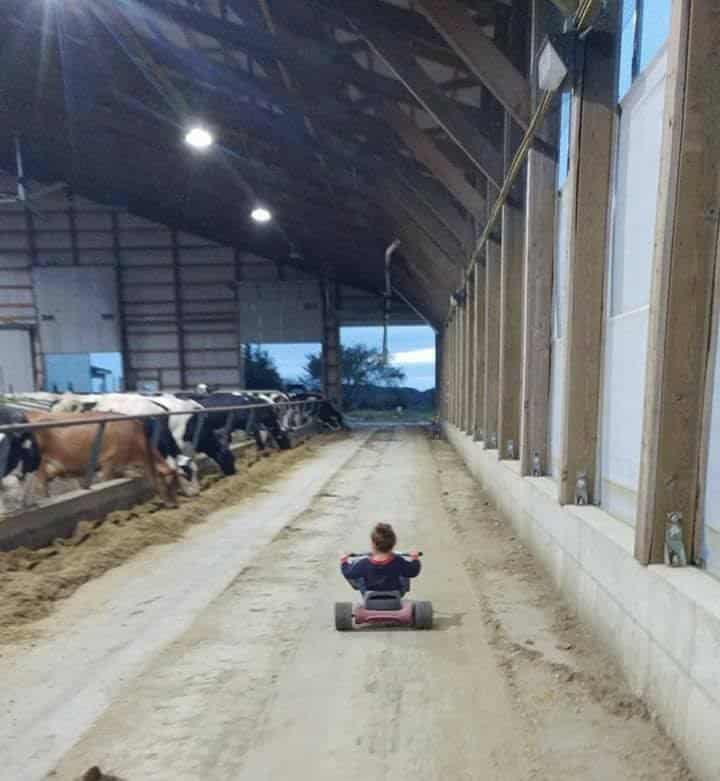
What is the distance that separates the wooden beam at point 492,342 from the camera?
6.74m

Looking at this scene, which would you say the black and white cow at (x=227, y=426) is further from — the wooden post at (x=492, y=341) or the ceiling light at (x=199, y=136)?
the ceiling light at (x=199, y=136)

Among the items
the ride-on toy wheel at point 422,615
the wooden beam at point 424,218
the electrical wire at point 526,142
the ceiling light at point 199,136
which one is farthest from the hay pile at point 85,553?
the ceiling light at point 199,136

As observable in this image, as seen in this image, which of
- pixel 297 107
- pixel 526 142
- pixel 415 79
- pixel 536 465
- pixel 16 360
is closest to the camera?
pixel 526 142

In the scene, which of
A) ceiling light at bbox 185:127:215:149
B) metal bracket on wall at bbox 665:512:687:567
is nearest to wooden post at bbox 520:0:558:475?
metal bracket on wall at bbox 665:512:687:567

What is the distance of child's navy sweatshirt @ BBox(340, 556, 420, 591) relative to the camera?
9.41 ft

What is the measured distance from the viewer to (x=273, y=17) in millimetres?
6414

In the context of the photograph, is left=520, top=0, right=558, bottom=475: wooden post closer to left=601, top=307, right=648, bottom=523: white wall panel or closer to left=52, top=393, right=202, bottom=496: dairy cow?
left=601, top=307, right=648, bottom=523: white wall panel

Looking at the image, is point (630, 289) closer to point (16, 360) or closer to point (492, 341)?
point (492, 341)

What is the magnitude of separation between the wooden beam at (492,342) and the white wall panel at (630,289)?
3.60 metres

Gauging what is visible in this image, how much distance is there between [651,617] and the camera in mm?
2033

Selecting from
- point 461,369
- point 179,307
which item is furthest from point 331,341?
point 461,369

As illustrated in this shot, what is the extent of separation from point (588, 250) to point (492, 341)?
368 cm

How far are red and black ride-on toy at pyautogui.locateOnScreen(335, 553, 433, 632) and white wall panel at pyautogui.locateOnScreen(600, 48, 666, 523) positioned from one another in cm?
111

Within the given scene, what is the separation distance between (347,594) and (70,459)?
3.09 meters
